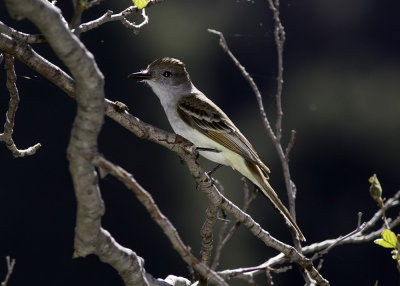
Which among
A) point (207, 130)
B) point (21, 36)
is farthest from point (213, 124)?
point (21, 36)

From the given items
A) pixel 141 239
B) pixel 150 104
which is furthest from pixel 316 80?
pixel 141 239

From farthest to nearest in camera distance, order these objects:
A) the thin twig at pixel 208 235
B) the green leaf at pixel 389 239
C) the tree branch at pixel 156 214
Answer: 1. the thin twig at pixel 208 235
2. the green leaf at pixel 389 239
3. the tree branch at pixel 156 214

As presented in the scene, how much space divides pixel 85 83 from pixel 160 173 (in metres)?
13.4

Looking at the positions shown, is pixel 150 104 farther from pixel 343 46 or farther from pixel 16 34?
pixel 16 34

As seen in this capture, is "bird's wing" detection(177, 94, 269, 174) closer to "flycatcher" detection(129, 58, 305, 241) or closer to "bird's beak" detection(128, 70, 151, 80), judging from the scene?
"flycatcher" detection(129, 58, 305, 241)

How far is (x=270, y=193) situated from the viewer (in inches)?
169

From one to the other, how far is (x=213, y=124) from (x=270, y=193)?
71 centimetres

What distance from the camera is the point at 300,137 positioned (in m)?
15.6

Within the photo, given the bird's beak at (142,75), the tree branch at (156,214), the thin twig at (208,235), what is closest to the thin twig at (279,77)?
the thin twig at (208,235)

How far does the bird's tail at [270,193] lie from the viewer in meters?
3.88

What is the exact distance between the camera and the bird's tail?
12.7ft

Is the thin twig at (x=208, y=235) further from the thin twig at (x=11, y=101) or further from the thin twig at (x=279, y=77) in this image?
the thin twig at (x=11, y=101)

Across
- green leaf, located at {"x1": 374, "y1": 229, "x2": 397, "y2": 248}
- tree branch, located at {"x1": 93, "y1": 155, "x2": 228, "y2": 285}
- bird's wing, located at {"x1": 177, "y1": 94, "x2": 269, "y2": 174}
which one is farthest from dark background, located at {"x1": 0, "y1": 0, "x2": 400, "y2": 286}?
tree branch, located at {"x1": 93, "y1": 155, "x2": 228, "y2": 285}

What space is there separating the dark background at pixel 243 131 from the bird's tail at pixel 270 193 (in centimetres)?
830
